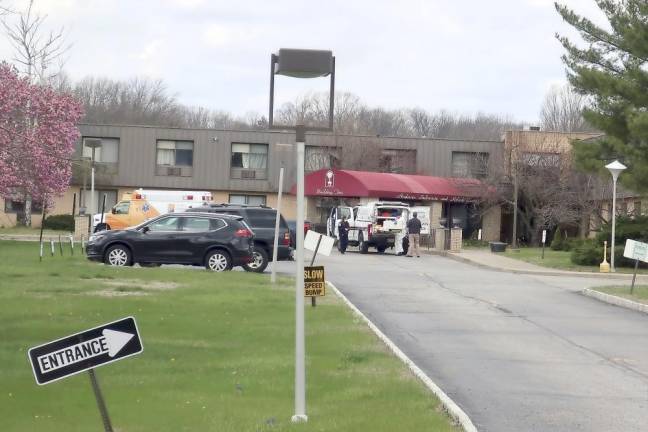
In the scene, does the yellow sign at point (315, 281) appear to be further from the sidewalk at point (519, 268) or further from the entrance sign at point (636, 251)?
the sidewalk at point (519, 268)

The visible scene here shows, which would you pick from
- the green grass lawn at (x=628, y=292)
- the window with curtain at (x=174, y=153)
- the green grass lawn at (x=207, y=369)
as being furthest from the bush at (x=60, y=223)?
the green grass lawn at (x=207, y=369)

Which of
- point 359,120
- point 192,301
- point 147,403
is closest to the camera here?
point 147,403

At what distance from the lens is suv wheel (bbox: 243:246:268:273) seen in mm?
28188

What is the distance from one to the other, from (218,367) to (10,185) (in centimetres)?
2617

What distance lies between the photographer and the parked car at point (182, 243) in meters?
27.1

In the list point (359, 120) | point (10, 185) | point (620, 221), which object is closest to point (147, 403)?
point (10, 185)

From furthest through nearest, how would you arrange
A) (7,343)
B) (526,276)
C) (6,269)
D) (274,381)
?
(526,276)
(6,269)
(7,343)
(274,381)

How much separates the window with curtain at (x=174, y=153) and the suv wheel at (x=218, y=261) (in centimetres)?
3716

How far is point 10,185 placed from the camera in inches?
1403

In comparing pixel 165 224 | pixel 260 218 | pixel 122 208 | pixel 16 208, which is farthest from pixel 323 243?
pixel 16 208

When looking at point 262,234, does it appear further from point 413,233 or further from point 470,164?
point 470,164

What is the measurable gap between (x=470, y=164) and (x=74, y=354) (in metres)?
57.2

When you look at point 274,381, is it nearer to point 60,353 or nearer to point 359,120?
point 60,353

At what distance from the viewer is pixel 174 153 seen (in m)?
63.8
